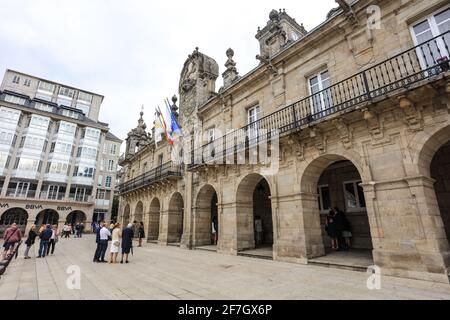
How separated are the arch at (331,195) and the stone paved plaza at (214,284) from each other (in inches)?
54.4

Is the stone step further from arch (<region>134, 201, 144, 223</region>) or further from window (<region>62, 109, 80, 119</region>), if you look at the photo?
window (<region>62, 109, 80, 119</region>)

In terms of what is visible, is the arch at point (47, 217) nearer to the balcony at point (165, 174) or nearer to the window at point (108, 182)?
the window at point (108, 182)

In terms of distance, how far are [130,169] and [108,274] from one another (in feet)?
63.3

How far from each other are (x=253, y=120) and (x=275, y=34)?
372cm

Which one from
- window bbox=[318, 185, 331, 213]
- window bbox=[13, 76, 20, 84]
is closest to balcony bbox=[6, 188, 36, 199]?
window bbox=[13, 76, 20, 84]

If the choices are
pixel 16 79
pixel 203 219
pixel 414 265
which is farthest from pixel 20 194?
pixel 414 265

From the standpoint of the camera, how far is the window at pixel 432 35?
18.7ft

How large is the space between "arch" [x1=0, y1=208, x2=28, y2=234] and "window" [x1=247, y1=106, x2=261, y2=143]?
32.3 m

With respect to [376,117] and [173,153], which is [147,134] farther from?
[376,117]

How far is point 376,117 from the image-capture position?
6094mm

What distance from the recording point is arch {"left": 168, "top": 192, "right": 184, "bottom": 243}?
14805 mm

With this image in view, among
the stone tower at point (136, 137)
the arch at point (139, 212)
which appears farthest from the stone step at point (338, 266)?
the stone tower at point (136, 137)

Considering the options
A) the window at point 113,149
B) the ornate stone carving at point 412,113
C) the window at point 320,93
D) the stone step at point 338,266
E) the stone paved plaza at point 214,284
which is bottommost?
the stone paved plaza at point 214,284
